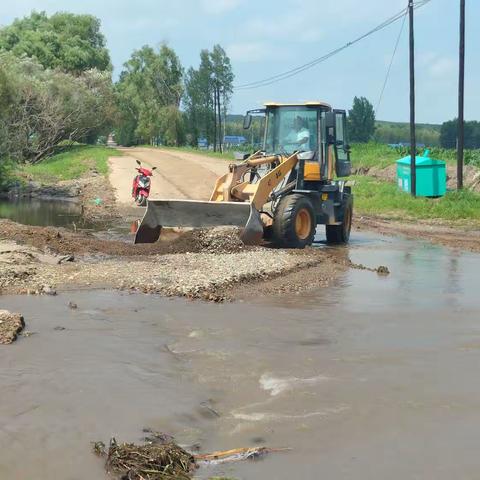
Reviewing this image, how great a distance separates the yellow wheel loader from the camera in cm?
1534

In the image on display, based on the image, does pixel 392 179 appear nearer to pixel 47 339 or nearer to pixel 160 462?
pixel 47 339

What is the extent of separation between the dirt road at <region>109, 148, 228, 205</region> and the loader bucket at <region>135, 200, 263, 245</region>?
1585cm

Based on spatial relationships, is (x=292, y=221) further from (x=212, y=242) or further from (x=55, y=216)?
(x=55, y=216)

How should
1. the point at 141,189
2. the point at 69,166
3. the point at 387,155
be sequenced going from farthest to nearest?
1. the point at 387,155
2. the point at 69,166
3. the point at 141,189

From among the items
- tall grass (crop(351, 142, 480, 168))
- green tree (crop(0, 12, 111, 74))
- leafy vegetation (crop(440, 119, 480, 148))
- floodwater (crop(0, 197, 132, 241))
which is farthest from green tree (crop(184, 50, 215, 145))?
floodwater (crop(0, 197, 132, 241))

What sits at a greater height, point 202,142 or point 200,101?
point 200,101

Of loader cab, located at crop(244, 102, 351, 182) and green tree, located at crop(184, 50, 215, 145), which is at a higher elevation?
green tree, located at crop(184, 50, 215, 145)

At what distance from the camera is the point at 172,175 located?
39312 millimetres

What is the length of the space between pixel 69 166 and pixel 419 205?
25.6m

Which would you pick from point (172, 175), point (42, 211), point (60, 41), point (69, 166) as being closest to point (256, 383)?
point (42, 211)

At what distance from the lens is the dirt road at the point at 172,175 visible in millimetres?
33375

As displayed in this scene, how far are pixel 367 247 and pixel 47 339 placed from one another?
11.0 m

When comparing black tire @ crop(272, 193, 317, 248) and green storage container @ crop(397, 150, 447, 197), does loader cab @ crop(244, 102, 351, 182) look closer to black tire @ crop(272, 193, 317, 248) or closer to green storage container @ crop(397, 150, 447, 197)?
black tire @ crop(272, 193, 317, 248)

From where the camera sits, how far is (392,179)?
39250 mm
